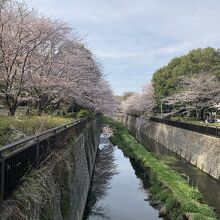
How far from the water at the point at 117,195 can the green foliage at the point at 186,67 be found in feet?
75.1

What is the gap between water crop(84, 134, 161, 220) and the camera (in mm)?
16597

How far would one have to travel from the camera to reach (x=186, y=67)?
49719 mm

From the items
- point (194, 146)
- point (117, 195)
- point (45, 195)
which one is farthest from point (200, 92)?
point (45, 195)

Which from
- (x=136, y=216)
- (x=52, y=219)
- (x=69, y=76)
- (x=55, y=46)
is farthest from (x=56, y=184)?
(x=69, y=76)

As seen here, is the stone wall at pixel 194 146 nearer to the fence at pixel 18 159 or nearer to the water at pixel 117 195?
the water at pixel 117 195

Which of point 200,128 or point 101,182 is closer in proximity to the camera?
point 101,182

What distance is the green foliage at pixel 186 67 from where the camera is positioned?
157 feet

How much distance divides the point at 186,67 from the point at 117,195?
32.8 metres

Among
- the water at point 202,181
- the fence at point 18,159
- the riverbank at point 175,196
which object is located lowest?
the water at point 202,181

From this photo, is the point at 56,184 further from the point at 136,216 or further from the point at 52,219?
the point at 136,216

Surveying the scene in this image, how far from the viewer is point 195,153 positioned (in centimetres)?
2892

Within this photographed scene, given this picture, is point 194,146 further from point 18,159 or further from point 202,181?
point 18,159

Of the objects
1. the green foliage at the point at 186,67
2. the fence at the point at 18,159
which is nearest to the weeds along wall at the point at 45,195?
the fence at the point at 18,159

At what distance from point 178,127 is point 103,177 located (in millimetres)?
16193
